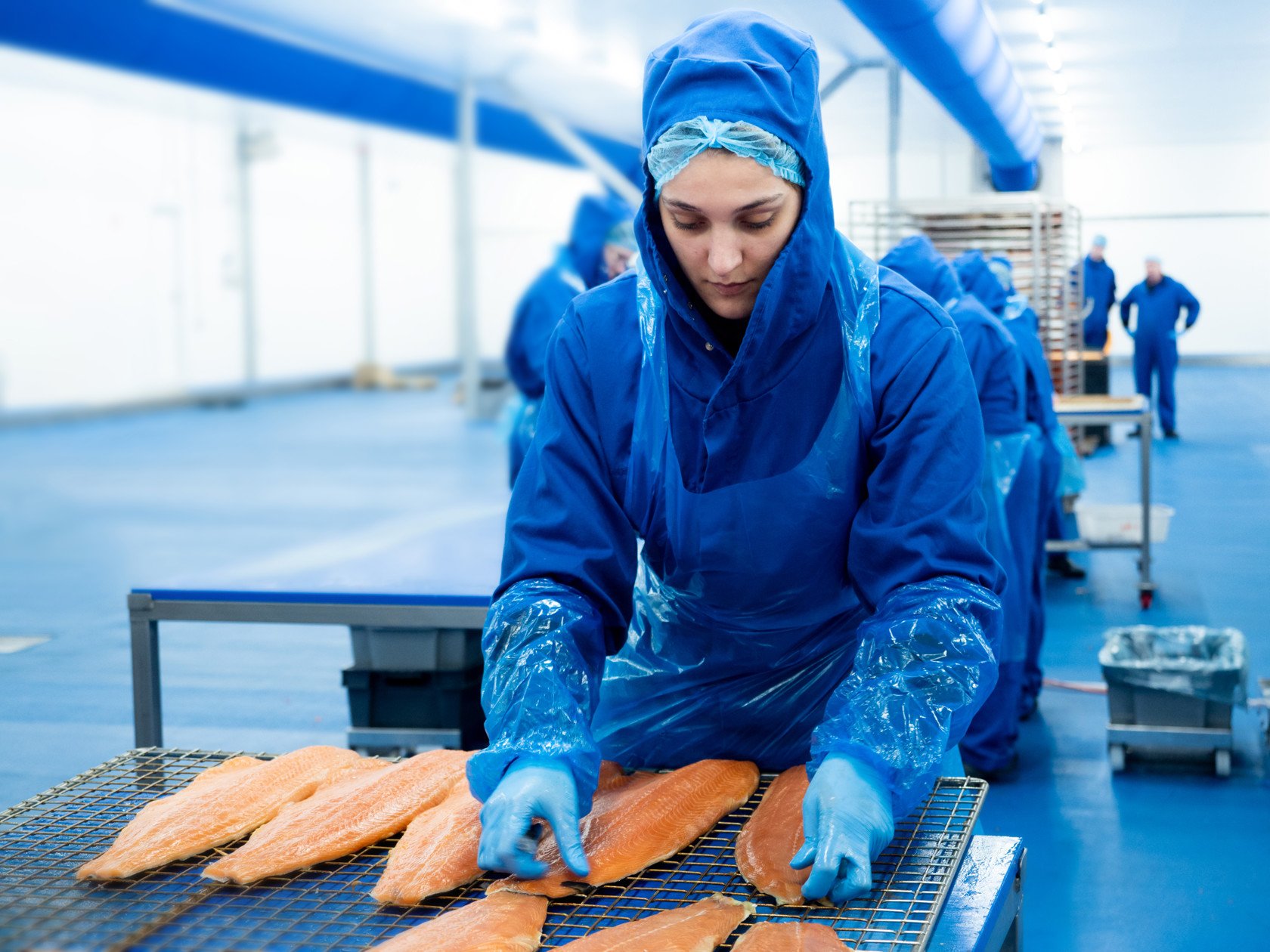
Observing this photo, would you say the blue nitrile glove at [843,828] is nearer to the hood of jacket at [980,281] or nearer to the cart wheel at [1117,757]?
the cart wheel at [1117,757]

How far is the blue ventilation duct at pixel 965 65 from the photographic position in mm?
5195

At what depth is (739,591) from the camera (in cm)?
184

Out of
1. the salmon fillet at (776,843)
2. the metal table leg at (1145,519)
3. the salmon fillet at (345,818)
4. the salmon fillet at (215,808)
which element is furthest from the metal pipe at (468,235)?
the salmon fillet at (776,843)

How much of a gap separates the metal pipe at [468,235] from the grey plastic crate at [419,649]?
10.1 meters

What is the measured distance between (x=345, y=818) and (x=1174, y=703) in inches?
124

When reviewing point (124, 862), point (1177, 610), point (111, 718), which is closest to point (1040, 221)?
point (1177, 610)

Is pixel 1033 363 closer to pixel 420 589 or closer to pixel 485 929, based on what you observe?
pixel 420 589

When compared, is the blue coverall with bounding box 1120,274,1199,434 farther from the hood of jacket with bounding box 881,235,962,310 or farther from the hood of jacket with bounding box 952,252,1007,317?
the hood of jacket with bounding box 881,235,962,310

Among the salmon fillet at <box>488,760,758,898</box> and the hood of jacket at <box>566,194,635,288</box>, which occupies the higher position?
the hood of jacket at <box>566,194,635,288</box>

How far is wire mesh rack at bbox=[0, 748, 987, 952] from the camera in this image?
4.66ft

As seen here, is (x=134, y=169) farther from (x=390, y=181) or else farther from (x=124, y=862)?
(x=124, y=862)

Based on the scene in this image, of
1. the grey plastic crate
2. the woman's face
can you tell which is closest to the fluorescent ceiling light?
the grey plastic crate

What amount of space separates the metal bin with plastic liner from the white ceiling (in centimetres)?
381

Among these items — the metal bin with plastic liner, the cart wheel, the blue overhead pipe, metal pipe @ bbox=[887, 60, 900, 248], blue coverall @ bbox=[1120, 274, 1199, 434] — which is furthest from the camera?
metal pipe @ bbox=[887, 60, 900, 248]
